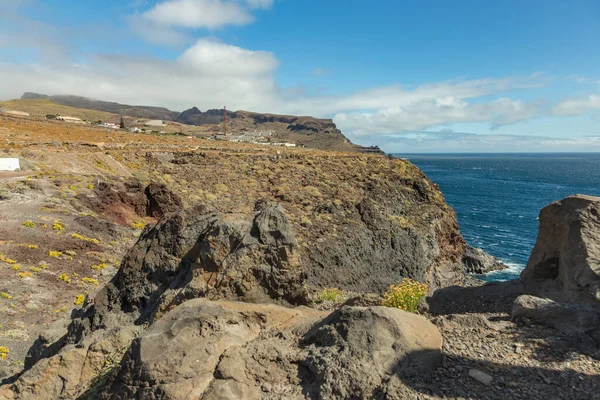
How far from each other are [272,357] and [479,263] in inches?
1592

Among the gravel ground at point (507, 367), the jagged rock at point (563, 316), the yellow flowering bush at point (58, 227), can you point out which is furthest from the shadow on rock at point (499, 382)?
the yellow flowering bush at point (58, 227)

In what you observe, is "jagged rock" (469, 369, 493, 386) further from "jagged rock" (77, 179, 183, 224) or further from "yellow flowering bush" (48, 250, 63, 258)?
"jagged rock" (77, 179, 183, 224)

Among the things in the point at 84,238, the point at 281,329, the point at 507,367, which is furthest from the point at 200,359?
the point at 84,238

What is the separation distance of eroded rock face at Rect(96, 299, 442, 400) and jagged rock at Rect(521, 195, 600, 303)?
634 centimetres

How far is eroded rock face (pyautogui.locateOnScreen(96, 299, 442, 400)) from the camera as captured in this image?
20.1 ft

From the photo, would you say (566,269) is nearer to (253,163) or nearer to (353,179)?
(353,179)

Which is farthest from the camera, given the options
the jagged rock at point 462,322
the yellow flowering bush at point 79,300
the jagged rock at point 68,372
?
the yellow flowering bush at point 79,300

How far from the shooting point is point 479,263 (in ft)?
136

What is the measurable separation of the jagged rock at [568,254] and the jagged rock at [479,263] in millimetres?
29200

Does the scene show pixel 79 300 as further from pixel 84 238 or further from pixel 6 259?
pixel 84 238

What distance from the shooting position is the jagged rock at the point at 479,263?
41000 mm

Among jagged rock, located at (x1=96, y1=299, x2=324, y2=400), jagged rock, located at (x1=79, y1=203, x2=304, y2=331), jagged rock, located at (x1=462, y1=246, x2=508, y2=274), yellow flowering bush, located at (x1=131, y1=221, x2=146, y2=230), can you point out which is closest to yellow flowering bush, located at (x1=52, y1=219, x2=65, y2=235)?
yellow flowering bush, located at (x1=131, y1=221, x2=146, y2=230)

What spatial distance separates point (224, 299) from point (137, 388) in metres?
2.83

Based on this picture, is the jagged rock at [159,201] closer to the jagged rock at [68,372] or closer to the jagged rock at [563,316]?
the jagged rock at [68,372]
